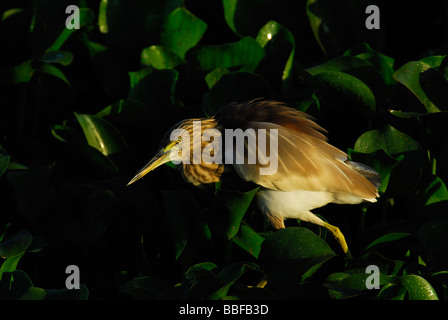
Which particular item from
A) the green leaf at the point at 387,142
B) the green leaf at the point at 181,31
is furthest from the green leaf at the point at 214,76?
the green leaf at the point at 387,142

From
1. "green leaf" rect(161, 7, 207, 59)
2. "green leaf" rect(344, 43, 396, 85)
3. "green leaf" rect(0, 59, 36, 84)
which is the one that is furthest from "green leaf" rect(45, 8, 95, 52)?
"green leaf" rect(344, 43, 396, 85)

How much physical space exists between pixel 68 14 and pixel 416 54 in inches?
81.9

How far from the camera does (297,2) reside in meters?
3.79

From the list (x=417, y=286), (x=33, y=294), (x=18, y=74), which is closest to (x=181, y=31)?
(x=18, y=74)

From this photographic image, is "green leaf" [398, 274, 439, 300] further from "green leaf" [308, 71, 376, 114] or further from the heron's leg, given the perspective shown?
"green leaf" [308, 71, 376, 114]

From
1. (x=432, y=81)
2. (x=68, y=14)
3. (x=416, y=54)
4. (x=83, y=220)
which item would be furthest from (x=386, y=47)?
(x=83, y=220)

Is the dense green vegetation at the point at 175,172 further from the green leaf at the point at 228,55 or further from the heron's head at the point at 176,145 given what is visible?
the heron's head at the point at 176,145

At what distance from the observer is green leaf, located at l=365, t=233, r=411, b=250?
2666 millimetres

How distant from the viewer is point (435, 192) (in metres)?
2.91

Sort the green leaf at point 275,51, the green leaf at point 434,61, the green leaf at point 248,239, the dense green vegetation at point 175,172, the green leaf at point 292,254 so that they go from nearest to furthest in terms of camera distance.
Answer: the green leaf at point 292,254, the dense green vegetation at point 175,172, the green leaf at point 248,239, the green leaf at point 434,61, the green leaf at point 275,51

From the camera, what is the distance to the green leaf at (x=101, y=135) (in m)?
3.02

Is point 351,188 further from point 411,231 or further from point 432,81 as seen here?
point 432,81

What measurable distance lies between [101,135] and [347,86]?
1.10 meters

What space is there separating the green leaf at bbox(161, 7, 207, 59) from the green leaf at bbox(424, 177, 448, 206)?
1.37 meters
